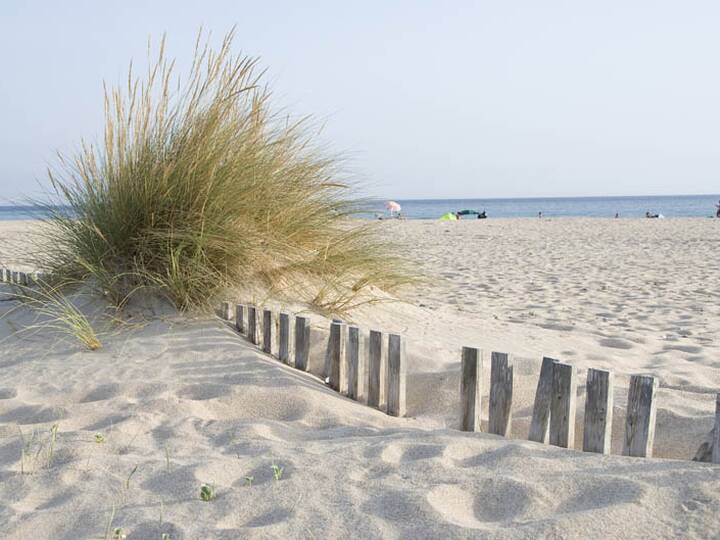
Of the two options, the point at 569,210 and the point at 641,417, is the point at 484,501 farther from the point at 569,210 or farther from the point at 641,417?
the point at 569,210

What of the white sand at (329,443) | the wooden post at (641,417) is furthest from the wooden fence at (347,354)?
the wooden post at (641,417)

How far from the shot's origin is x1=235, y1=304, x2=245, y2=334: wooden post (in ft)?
12.7

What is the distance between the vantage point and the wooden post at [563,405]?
2.36 metres

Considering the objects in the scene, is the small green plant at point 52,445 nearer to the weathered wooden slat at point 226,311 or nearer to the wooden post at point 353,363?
the wooden post at point 353,363

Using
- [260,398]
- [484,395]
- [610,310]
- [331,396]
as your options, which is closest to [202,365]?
[260,398]

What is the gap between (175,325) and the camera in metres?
3.90

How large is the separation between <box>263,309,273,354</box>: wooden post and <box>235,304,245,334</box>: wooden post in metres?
0.23

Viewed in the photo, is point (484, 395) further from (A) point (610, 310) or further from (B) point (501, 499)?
(A) point (610, 310)

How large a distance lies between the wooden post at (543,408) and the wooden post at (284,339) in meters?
1.50

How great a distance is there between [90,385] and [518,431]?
6.63 ft

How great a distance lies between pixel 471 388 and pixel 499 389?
0.14 meters

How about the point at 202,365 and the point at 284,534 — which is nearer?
the point at 284,534

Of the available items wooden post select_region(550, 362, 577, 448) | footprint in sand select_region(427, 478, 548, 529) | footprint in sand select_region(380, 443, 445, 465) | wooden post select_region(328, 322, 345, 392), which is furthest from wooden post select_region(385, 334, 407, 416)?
footprint in sand select_region(427, 478, 548, 529)

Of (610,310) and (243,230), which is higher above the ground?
(243,230)
